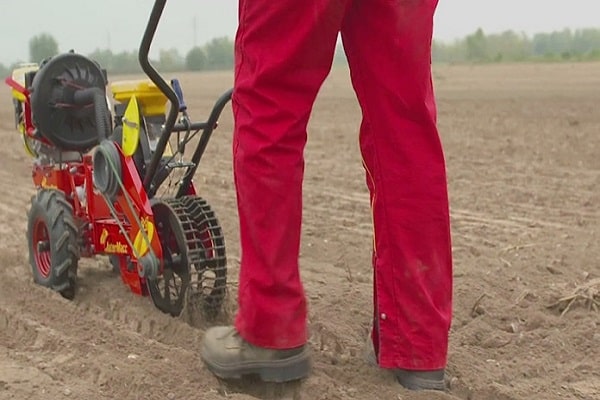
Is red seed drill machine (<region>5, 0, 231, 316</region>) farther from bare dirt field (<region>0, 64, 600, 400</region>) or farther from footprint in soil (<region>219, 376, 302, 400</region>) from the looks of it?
footprint in soil (<region>219, 376, 302, 400</region>)

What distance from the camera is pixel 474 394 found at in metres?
2.97

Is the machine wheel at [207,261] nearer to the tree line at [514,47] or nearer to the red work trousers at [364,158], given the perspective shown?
the red work trousers at [364,158]

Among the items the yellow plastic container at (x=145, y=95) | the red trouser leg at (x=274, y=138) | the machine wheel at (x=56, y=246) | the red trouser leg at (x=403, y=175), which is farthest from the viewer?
the machine wheel at (x=56, y=246)

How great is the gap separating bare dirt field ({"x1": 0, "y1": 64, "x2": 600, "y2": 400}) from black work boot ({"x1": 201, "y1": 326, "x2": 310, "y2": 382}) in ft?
0.22

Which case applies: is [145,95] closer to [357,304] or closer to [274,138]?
[357,304]

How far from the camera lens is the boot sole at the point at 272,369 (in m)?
2.83

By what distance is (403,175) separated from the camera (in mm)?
2824

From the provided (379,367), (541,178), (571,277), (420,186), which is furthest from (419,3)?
(541,178)

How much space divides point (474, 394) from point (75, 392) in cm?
122

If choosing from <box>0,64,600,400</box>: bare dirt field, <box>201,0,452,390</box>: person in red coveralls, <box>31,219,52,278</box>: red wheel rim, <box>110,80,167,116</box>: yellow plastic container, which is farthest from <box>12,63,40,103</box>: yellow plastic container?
<box>201,0,452,390</box>: person in red coveralls

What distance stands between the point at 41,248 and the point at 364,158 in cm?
197

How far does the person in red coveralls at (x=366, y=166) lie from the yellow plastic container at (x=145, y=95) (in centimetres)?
119

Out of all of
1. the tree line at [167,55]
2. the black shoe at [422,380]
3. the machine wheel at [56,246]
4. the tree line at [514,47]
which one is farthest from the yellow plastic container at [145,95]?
the tree line at [514,47]

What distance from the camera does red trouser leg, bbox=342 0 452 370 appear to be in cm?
276
